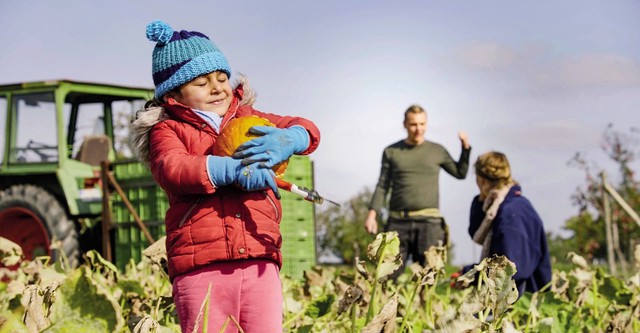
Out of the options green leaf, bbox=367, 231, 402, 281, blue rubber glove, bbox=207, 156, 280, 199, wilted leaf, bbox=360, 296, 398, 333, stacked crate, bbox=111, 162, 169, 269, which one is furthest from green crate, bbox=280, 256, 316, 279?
wilted leaf, bbox=360, 296, 398, 333

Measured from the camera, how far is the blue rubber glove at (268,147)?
1897 millimetres

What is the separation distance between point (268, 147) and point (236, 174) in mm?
89

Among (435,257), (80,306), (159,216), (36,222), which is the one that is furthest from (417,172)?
(80,306)

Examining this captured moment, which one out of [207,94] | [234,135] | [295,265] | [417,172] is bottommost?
[295,265]

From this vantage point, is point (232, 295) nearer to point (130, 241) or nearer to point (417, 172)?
point (417, 172)

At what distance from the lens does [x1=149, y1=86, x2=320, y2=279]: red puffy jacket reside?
2020 millimetres

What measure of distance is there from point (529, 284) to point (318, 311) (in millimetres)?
1380

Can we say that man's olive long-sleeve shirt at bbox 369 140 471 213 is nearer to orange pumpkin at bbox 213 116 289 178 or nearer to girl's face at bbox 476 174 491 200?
girl's face at bbox 476 174 491 200

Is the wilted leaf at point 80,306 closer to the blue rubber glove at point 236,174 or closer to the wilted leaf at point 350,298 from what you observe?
the blue rubber glove at point 236,174

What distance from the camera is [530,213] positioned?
143 inches

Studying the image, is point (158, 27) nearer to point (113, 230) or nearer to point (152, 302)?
point (152, 302)

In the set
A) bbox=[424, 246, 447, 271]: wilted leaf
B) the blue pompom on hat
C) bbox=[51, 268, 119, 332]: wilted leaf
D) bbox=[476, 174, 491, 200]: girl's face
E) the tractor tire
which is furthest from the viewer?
the tractor tire

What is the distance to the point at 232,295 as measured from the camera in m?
2.06

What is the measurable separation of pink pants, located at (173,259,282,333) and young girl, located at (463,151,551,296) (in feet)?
4.76
